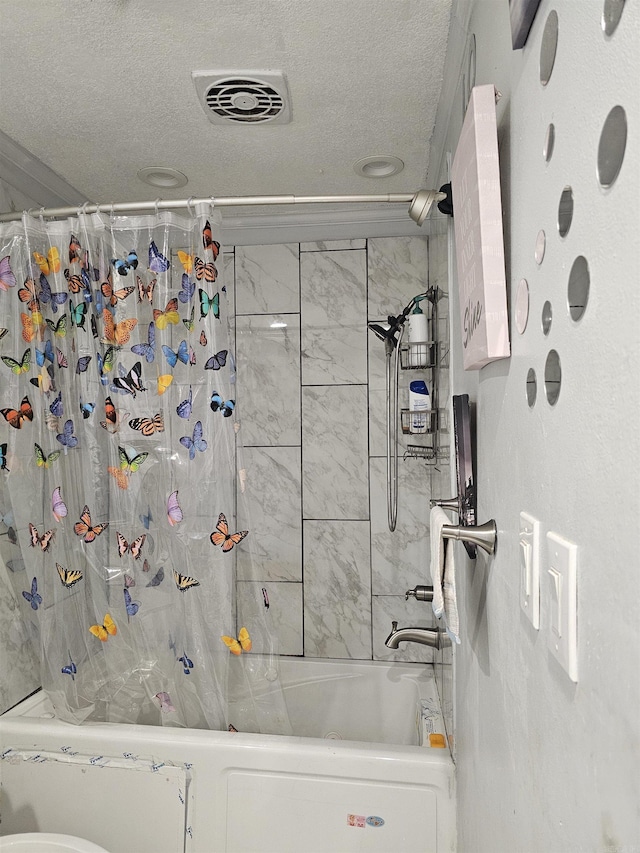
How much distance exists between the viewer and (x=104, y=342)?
163 centimetres

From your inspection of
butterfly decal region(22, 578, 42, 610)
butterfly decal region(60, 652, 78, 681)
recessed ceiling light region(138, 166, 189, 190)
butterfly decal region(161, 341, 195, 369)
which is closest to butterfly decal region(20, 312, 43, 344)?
butterfly decal region(161, 341, 195, 369)

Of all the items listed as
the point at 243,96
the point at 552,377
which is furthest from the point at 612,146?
the point at 243,96

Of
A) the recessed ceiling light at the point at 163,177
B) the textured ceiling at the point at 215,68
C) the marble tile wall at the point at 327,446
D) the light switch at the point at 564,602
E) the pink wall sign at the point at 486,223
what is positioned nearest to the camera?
the light switch at the point at 564,602

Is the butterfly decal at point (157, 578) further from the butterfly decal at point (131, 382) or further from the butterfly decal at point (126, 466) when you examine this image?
the butterfly decal at point (131, 382)

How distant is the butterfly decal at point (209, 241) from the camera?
159cm

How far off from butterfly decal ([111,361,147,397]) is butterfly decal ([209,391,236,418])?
21 cm

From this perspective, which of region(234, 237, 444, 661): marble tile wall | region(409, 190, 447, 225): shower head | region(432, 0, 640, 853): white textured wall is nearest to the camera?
region(432, 0, 640, 853): white textured wall

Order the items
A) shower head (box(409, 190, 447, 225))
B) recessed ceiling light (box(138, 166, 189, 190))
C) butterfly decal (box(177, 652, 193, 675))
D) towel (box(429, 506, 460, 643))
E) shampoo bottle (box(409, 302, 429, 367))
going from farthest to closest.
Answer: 1. recessed ceiling light (box(138, 166, 189, 190))
2. shampoo bottle (box(409, 302, 429, 367))
3. butterfly decal (box(177, 652, 193, 675))
4. shower head (box(409, 190, 447, 225))
5. towel (box(429, 506, 460, 643))

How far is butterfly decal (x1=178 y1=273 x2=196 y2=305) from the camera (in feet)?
5.20

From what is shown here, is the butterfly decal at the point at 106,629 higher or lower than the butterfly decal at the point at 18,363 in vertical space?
lower

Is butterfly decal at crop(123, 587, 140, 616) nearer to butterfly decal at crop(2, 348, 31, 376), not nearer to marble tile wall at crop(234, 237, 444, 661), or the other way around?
butterfly decal at crop(2, 348, 31, 376)

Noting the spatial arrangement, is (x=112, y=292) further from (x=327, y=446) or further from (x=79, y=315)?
(x=327, y=446)

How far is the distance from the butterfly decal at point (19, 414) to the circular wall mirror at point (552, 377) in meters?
1.50

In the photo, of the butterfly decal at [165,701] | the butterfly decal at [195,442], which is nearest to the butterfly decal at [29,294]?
the butterfly decal at [195,442]
